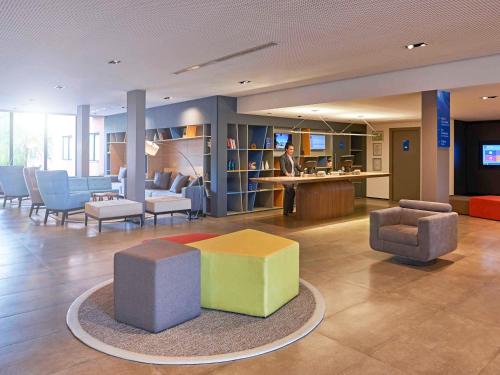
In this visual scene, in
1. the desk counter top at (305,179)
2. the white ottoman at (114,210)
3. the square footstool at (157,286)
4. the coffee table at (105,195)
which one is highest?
the desk counter top at (305,179)

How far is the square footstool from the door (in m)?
9.92

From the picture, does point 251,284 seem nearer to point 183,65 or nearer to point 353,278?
point 353,278

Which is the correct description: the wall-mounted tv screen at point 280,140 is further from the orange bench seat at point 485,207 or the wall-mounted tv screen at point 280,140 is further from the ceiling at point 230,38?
the orange bench seat at point 485,207

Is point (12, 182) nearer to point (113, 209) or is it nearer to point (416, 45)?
point (113, 209)

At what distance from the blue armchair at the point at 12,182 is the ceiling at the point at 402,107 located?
640cm

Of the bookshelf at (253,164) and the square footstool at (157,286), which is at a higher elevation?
the bookshelf at (253,164)

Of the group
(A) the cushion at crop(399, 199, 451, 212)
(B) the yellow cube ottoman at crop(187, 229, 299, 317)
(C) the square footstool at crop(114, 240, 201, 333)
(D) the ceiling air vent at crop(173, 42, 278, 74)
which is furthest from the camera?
(A) the cushion at crop(399, 199, 451, 212)

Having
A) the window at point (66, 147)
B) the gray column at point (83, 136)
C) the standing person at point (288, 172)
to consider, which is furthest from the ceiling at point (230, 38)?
the window at point (66, 147)

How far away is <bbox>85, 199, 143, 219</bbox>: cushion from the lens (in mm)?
7531

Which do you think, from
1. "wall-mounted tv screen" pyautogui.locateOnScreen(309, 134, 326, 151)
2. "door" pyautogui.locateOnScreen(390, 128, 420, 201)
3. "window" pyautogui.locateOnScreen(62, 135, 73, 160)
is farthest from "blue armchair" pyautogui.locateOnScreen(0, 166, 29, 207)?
"door" pyautogui.locateOnScreen(390, 128, 420, 201)

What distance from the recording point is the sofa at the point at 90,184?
988 centimetres

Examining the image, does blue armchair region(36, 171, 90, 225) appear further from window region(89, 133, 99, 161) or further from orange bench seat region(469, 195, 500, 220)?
orange bench seat region(469, 195, 500, 220)

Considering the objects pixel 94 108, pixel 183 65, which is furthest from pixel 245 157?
pixel 94 108

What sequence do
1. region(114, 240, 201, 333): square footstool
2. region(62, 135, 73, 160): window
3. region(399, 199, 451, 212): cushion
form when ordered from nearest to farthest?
region(114, 240, 201, 333): square footstool → region(399, 199, 451, 212): cushion → region(62, 135, 73, 160): window
